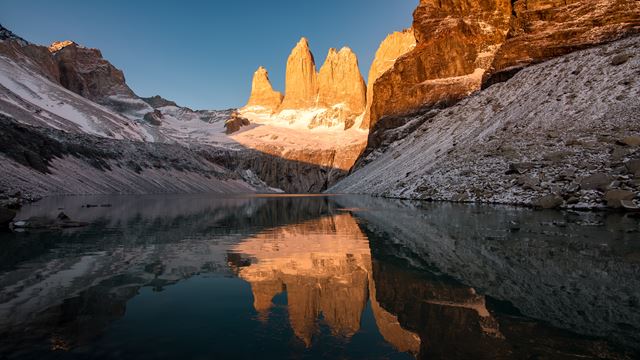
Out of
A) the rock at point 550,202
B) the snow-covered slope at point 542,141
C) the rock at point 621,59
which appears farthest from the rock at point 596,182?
the rock at point 621,59

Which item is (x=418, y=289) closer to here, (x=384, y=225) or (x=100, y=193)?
(x=384, y=225)

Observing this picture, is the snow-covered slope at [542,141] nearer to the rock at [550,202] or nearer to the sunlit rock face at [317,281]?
the rock at [550,202]

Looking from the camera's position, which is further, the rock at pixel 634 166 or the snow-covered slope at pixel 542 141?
the snow-covered slope at pixel 542 141

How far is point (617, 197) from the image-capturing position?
23.4 meters

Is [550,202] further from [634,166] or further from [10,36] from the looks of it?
[10,36]

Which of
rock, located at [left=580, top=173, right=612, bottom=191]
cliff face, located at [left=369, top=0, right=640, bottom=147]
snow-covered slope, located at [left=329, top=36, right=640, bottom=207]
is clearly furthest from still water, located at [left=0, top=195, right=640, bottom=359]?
cliff face, located at [left=369, top=0, right=640, bottom=147]

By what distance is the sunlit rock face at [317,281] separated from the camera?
20.5 ft

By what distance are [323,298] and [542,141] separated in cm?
3974

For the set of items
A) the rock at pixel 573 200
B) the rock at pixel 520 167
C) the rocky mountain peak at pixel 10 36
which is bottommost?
the rock at pixel 573 200

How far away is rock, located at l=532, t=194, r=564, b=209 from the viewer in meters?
26.8

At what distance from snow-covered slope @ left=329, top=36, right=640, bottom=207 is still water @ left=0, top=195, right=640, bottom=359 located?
55.7ft

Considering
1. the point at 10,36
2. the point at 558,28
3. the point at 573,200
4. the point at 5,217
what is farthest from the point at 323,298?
the point at 10,36

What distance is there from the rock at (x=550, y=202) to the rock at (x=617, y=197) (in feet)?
9.69

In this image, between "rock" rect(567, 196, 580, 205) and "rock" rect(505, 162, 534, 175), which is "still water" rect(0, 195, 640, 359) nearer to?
"rock" rect(567, 196, 580, 205)
